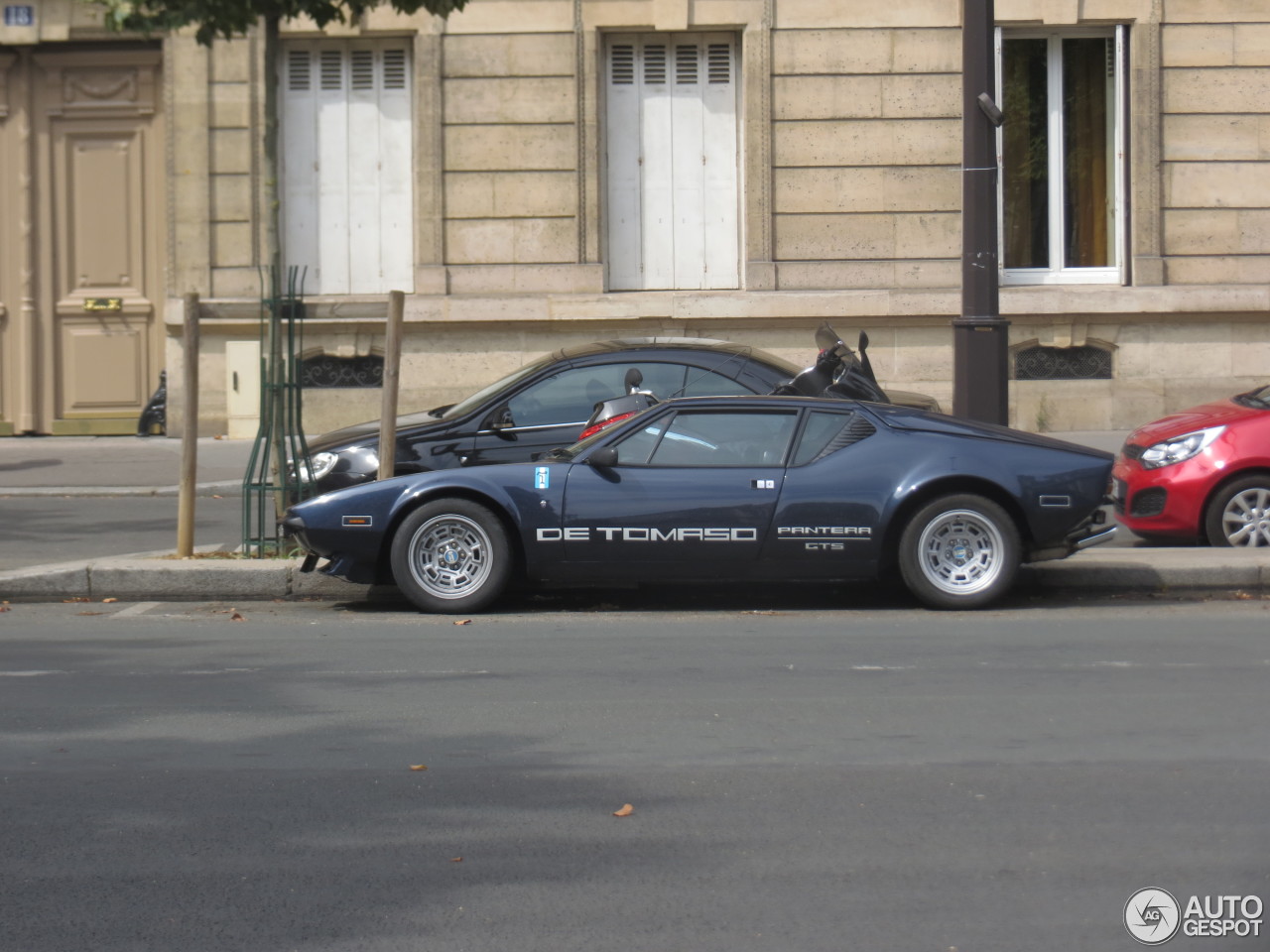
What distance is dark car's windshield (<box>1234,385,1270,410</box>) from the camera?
10.8 metres

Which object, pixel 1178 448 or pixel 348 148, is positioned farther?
pixel 348 148

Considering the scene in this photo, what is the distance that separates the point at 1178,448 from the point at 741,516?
363 centimetres

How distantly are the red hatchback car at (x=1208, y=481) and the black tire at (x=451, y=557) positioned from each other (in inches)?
177

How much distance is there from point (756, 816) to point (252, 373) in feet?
45.9

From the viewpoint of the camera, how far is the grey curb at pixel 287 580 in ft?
30.5

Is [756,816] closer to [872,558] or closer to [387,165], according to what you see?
[872,558]

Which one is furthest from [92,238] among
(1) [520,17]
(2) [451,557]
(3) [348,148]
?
(2) [451,557]

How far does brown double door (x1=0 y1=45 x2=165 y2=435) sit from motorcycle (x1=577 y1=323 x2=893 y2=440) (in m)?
9.57

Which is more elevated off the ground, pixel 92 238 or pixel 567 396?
pixel 92 238

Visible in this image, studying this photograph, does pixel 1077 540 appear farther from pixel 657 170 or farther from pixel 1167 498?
pixel 657 170

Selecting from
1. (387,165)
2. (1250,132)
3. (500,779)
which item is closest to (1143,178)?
(1250,132)

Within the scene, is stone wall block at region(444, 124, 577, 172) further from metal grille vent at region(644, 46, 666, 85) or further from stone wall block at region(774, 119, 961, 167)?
stone wall block at region(774, 119, 961, 167)

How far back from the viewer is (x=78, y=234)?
1836 centimetres

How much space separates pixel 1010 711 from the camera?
631cm
